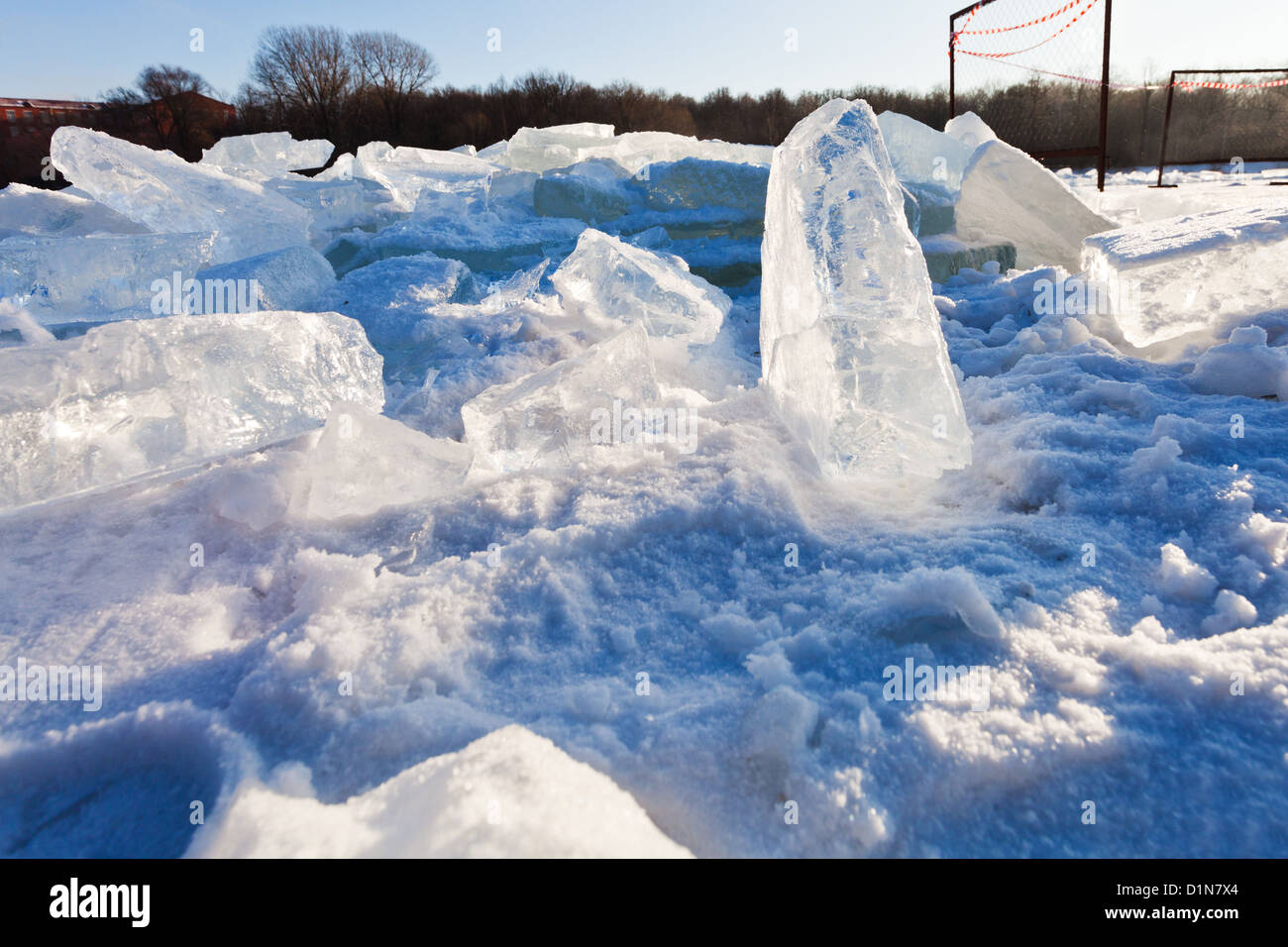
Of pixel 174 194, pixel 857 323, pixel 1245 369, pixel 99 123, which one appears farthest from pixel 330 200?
pixel 99 123

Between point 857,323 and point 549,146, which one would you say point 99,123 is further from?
point 857,323

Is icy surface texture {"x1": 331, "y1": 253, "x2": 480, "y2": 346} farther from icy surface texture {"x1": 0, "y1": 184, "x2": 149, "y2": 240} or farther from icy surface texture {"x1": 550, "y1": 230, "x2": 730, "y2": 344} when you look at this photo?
icy surface texture {"x1": 0, "y1": 184, "x2": 149, "y2": 240}

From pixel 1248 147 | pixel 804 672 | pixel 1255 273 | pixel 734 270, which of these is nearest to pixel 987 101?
pixel 1248 147

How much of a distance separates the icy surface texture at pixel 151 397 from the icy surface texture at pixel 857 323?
1364 mm

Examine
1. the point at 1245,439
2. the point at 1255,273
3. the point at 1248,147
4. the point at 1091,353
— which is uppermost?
the point at 1248,147

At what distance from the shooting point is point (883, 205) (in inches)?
66.6

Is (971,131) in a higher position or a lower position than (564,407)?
higher

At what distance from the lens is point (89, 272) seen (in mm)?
2717

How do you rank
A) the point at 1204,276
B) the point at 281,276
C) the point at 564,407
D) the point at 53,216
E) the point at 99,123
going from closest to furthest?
1. the point at 564,407
2. the point at 1204,276
3. the point at 281,276
4. the point at 53,216
5. the point at 99,123

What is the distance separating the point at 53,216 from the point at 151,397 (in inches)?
123

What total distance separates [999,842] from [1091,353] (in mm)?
1966

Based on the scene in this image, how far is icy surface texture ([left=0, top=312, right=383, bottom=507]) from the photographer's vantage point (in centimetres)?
146
